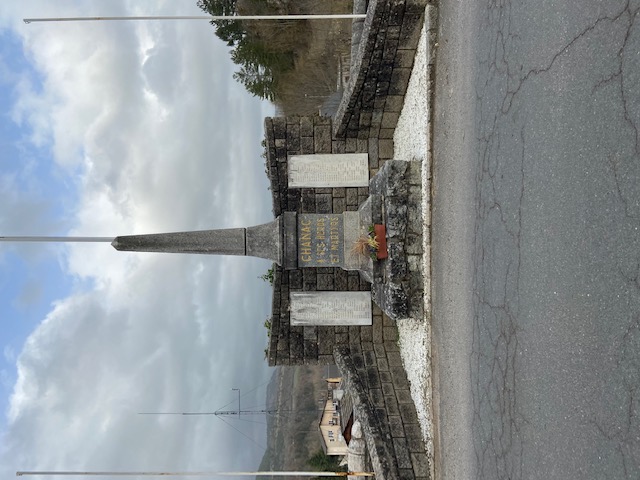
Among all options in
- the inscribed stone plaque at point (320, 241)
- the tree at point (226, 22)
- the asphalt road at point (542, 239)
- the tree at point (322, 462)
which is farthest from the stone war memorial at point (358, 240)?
the tree at point (322, 462)

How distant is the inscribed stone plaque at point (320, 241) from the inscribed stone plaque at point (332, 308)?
165cm

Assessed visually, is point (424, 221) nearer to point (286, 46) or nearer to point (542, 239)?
point (542, 239)

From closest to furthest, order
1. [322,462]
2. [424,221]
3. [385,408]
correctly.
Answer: [424,221], [385,408], [322,462]

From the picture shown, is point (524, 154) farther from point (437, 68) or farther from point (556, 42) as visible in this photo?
point (437, 68)

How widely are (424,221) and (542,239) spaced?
3.36m

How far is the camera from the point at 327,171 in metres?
9.39

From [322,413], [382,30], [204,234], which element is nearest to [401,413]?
[204,234]

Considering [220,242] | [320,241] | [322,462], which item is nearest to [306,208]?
[320,241]

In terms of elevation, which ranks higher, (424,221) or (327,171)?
(327,171)

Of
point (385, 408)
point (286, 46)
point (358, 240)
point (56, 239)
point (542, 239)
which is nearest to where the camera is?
point (542, 239)

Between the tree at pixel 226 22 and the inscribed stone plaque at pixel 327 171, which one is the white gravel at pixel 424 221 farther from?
the tree at pixel 226 22

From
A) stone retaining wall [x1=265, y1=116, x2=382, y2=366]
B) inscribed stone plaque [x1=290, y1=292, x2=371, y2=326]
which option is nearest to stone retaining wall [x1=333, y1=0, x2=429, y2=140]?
stone retaining wall [x1=265, y1=116, x2=382, y2=366]

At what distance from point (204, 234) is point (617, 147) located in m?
5.97

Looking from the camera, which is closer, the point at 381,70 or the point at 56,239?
the point at 56,239
